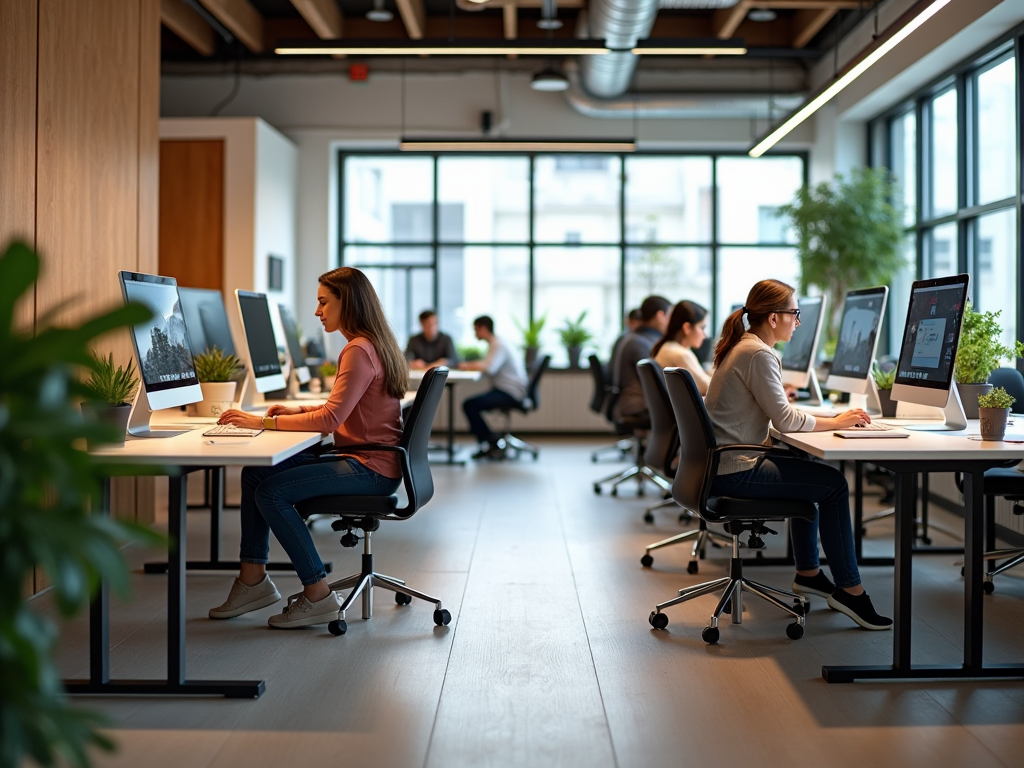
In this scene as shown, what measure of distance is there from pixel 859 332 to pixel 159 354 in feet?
9.87

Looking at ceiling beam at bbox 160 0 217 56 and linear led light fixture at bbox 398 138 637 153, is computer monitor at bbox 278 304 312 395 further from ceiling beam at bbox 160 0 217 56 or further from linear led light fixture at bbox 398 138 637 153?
ceiling beam at bbox 160 0 217 56

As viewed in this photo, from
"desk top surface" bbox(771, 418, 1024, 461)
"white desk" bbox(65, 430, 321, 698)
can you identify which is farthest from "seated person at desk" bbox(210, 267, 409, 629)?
"desk top surface" bbox(771, 418, 1024, 461)

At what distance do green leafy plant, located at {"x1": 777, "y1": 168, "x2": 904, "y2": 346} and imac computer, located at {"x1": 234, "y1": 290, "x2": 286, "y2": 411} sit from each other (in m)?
4.67

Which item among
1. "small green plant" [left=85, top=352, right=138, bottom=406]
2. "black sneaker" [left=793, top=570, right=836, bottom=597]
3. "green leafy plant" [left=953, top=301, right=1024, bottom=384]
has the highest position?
"green leafy plant" [left=953, top=301, right=1024, bottom=384]

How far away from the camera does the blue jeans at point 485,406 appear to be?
836 cm

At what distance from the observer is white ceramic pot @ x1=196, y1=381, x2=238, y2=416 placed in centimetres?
408

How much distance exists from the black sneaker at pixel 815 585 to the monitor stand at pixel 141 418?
237cm

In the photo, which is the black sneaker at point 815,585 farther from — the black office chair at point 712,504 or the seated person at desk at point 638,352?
the seated person at desk at point 638,352

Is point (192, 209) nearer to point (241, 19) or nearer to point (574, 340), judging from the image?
point (241, 19)

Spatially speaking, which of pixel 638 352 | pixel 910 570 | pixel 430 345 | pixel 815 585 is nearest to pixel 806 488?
pixel 910 570

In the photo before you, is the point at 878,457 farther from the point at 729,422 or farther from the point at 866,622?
the point at 866,622

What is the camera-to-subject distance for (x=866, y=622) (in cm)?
354

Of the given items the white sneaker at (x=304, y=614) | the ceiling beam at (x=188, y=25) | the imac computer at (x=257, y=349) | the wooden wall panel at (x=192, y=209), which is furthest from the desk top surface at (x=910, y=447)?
the ceiling beam at (x=188, y=25)

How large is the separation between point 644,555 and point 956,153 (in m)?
4.49
